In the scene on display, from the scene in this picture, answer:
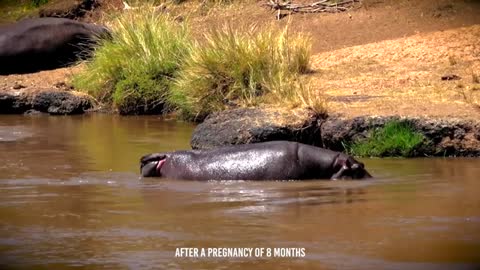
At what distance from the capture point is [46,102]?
14.4 m

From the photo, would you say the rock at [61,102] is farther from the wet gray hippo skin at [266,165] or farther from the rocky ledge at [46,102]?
the wet gray hippo skin at [266,165]

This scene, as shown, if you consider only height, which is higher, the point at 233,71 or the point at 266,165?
the point at 233,71

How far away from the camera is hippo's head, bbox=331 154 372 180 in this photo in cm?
855

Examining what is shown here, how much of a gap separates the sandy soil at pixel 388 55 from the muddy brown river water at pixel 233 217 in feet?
4.45

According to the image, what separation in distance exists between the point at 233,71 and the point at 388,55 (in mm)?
2441

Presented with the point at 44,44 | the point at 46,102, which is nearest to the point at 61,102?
the point at 46,102

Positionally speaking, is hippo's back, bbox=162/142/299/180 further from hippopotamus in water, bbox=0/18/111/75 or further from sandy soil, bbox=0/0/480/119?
hippopotamus in water, bbox=0/18/111/75

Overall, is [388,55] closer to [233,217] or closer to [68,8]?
[233,217]

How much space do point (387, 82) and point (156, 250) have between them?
630 centimetres

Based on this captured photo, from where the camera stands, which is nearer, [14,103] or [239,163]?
[239,163]

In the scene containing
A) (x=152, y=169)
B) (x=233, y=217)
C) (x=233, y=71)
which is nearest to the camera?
(x=233, y=217)

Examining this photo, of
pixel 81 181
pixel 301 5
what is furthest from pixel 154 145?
pixel 301 5

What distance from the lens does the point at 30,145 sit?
11109 millimetres

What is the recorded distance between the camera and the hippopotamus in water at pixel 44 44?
16.4 m
